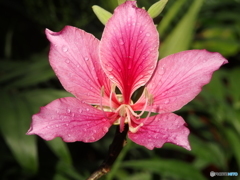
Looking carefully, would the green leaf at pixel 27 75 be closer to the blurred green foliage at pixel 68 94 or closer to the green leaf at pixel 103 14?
the blurred green foliage at pixel 68 94

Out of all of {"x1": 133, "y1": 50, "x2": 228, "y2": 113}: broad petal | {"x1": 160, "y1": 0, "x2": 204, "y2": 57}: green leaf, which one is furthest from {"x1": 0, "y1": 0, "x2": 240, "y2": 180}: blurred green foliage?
{"x1": 133, "y1": 50, "x2": 228, "y2": 113}: broad petal

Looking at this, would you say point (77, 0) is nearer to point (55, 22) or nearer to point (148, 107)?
point (55, 22)

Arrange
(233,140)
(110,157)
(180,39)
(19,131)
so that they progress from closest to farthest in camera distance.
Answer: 1. (110,157)
2. (180,39)
3. (19,131)
4. (233,140)

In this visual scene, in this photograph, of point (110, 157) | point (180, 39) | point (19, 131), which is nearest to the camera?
point (110, 157)

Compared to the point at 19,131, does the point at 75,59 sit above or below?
above

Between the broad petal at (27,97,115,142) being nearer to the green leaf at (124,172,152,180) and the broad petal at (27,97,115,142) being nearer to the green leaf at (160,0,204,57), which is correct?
the green leaf at (160,0,204,57)

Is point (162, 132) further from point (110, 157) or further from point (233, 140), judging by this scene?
point (233, 140)

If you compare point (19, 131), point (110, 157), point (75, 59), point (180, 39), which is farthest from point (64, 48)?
point (19, 131)
